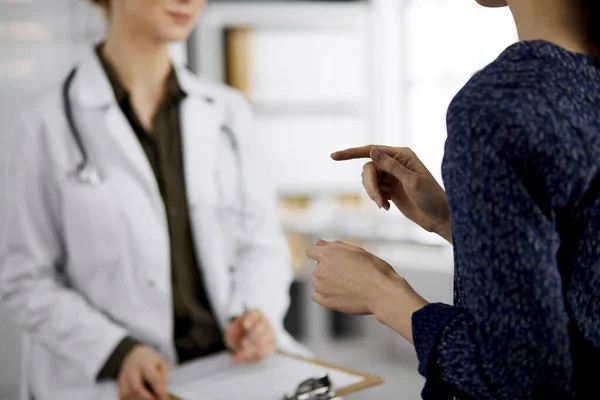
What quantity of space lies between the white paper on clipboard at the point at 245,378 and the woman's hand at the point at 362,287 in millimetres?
263

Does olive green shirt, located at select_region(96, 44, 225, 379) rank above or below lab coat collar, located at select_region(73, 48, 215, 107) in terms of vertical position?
below

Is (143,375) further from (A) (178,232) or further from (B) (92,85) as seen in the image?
(B) (92,85)

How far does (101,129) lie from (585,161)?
935mm

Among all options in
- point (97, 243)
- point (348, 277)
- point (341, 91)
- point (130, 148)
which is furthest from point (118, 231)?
point (341, 91)

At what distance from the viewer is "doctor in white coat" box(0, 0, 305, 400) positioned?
122cm

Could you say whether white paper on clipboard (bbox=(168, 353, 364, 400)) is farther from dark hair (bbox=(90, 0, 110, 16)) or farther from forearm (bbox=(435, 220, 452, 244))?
dark hair (bbox=(90, 0, 110, 16))

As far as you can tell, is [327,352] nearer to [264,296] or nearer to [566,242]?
[264,296]

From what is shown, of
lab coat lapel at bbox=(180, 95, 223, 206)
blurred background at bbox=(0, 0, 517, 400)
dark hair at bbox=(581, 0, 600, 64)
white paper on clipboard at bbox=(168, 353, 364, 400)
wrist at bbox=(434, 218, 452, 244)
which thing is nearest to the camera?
dark hair at bbox=(581, 0, 600, 64)

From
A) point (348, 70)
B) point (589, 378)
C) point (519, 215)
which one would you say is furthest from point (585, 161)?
point (348, 70)

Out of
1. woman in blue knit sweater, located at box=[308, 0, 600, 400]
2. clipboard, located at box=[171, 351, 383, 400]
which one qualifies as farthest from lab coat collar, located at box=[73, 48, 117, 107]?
woman in blue knit sweater, located at box=[308, 0, 600, 400]

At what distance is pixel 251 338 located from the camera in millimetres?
1263

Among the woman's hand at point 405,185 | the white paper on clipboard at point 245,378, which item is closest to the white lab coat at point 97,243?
the white paper on clipboard at point 245,378

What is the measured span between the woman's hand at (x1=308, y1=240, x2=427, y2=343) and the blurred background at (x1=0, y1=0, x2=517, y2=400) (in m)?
2.47

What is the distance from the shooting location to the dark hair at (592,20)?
2.34 ft
